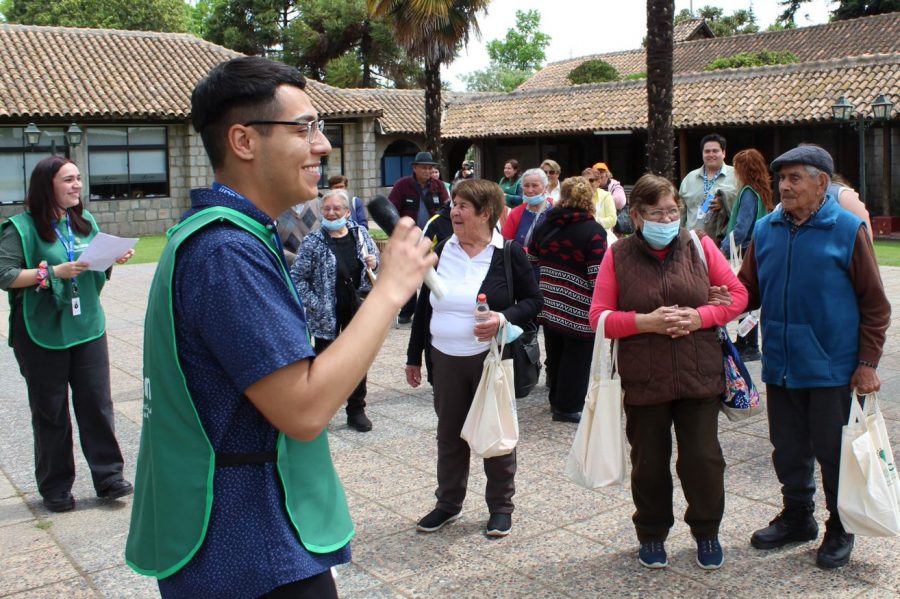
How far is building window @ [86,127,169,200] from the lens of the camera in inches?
1086

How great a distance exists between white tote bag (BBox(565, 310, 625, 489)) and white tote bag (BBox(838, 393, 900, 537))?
927 millimetres

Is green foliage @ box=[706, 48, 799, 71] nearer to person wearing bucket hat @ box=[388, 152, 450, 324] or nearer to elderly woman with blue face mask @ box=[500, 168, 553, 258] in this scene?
person wearing bucket hat @ box=[388, 152, 450, 324]

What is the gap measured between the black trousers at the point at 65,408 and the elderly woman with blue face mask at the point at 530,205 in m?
3.82

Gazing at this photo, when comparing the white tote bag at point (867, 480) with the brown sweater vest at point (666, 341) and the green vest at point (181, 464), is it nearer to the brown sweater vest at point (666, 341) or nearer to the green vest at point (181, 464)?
the brown sweater vest at point (666, 341)

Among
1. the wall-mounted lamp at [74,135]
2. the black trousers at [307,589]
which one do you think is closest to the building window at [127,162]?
the wall-mounted lamp at [74,135]

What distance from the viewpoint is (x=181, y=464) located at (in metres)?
1.85

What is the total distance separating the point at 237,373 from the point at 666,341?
2.63m

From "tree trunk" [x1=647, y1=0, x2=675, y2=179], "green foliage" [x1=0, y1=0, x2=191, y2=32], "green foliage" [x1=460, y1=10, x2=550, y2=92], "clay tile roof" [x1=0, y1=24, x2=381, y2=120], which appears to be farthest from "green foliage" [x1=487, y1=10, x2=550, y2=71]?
"tree trunk" [x1=647, y1=0, x2=675, y2=179]

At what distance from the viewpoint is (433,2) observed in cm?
1822

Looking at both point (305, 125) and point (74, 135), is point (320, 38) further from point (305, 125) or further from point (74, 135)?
point (305, 125)

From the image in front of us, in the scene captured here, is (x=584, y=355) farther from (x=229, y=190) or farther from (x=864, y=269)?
(x=229, y=190)

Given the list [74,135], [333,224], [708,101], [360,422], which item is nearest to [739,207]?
[333,224]

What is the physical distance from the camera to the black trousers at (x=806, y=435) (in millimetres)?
4098

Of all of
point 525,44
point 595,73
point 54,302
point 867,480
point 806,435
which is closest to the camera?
point 867,480
